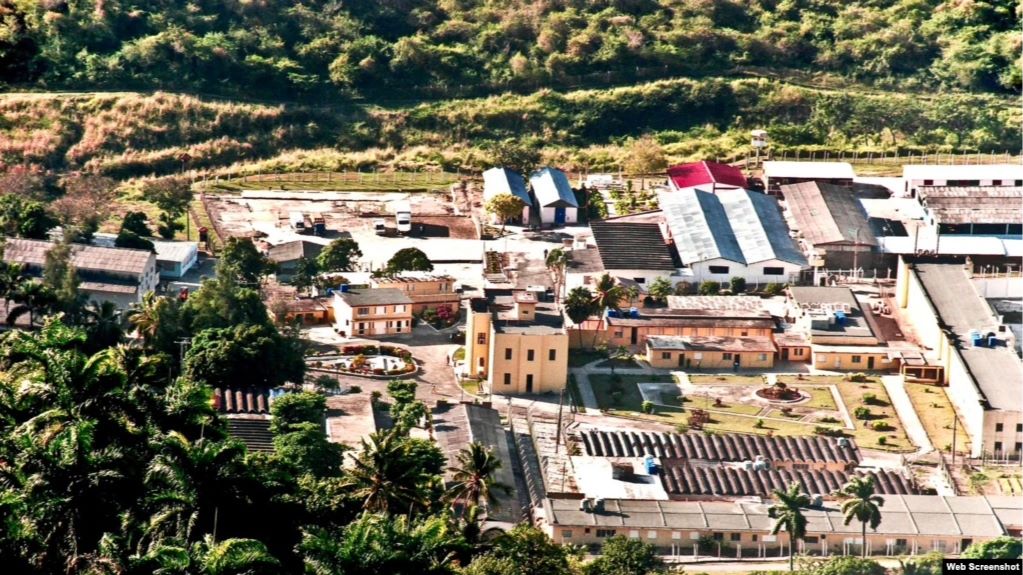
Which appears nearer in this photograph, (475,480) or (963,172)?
(475,480)

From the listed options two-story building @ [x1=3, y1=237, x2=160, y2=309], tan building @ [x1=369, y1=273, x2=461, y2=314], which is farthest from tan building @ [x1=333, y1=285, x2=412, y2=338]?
two-story building @ [x1=3, y1=237, x2=160, y2=309]

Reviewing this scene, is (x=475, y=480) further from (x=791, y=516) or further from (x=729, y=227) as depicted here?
(x=729, y=227)

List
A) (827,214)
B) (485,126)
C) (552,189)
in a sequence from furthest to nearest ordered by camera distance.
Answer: (485,126), (552,189), (827,214)

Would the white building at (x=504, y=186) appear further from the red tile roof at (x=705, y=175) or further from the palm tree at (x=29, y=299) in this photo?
the palm tree at (x=29, y=299)

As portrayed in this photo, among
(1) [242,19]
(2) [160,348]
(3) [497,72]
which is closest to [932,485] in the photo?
(2) [160,348]

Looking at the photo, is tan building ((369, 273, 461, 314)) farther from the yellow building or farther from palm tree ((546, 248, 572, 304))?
the yellow building

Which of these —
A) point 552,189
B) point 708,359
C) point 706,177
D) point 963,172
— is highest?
point 963,172

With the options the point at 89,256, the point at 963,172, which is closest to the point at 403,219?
the point at 89,256
